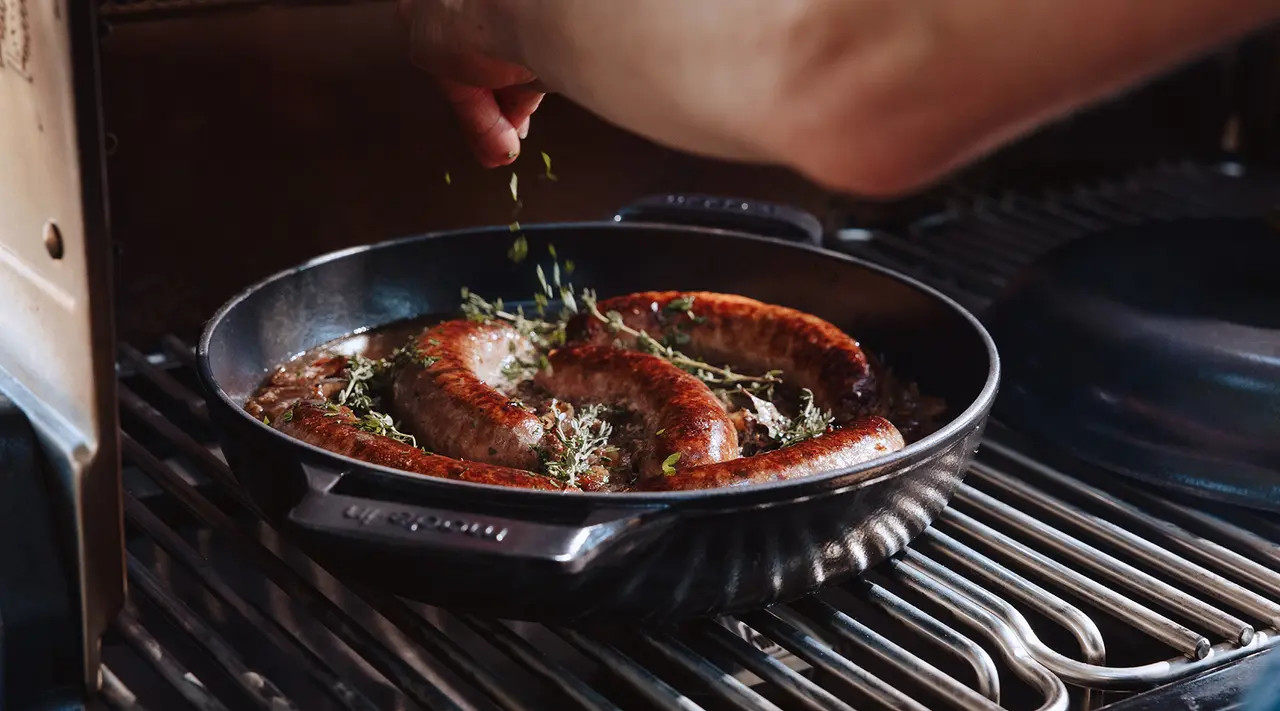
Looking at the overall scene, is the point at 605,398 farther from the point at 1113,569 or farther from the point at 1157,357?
the point at 1157,357

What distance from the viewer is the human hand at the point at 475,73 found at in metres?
1.39

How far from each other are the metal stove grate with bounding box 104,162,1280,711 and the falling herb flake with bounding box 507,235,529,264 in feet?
1.70

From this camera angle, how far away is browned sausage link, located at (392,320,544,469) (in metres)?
1.38

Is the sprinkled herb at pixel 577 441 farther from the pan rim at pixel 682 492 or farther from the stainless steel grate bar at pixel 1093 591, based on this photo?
the stainless steel grate bar at pixel 1093 591

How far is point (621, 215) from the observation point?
6.59 ft

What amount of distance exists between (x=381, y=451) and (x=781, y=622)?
1.50 feet

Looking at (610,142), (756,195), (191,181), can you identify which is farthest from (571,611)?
(756,195)

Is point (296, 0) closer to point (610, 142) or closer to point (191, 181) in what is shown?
point (191, 181)

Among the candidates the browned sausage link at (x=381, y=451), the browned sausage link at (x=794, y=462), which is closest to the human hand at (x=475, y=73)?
the browned sausage link at (x=381, y=451)

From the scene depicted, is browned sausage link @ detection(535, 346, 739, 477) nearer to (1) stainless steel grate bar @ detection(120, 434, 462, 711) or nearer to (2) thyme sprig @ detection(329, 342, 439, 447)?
(2) thyme sprig @ detection(329, 342, 439, 447)

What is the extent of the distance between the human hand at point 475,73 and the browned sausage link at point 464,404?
255 mm

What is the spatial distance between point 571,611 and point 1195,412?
3.12ft

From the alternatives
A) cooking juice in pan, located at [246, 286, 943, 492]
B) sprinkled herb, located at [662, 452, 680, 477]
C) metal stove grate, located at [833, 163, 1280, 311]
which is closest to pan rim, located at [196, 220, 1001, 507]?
cooking juice in pan, located at [246, 286, 943, 492]

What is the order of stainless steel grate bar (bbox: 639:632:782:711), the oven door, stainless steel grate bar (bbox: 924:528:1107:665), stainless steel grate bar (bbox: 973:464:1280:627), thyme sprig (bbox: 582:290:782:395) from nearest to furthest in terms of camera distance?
the oven door → stainless steel grate bar (bbox: 639:632:782:711) → stainless steel grate bar (bbox: 924:528:1107:665) → stainless steel grate bar (bbox: 973:464:1280:627) → thyme sprig (bbox: 582:290:782:395)
